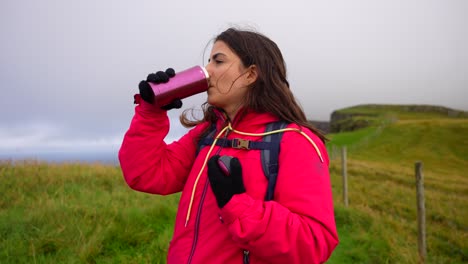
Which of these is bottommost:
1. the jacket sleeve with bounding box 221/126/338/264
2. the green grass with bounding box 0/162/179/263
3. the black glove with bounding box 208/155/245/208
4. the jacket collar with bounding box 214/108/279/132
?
the green grass with bounding box 0/162/179/263

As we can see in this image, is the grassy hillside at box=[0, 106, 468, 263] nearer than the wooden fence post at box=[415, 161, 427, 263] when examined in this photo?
Yes

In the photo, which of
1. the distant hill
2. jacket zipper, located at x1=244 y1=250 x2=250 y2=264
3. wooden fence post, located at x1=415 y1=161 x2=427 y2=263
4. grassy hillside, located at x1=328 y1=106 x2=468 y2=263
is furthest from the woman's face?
the distant hill

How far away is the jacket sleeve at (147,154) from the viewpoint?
5.72 feet

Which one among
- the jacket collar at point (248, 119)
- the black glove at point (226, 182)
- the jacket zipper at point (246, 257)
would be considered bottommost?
the jacket zipper at point (246, 257)

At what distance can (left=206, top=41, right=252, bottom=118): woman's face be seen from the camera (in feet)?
5.56

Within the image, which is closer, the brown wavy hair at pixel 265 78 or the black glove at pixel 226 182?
the black glove at pixel 226 182

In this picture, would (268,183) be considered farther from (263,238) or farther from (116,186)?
(116,186)

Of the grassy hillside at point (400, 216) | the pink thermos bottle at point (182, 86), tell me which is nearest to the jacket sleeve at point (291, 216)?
the pink thermos bottle at point (182, 86)

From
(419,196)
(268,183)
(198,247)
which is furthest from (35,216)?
(419,196)

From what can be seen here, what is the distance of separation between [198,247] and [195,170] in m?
0.44

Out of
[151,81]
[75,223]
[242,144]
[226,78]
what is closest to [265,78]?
[226,78]

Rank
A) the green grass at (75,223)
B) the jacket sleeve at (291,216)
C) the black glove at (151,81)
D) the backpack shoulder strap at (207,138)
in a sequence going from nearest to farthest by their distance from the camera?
the jacket sleeve at (291,216) < the black glove at (151,81) < the backpack shoulder strap at (207,138) < the green grass at (75,223)

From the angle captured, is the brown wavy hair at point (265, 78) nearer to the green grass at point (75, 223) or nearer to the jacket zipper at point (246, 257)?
the jacket zipper at point (246, 257)

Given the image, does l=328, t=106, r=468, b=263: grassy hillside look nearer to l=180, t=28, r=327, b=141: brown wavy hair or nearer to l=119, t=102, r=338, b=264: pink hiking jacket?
l=180, t=28, r=327, b=141: brown wavy hair
